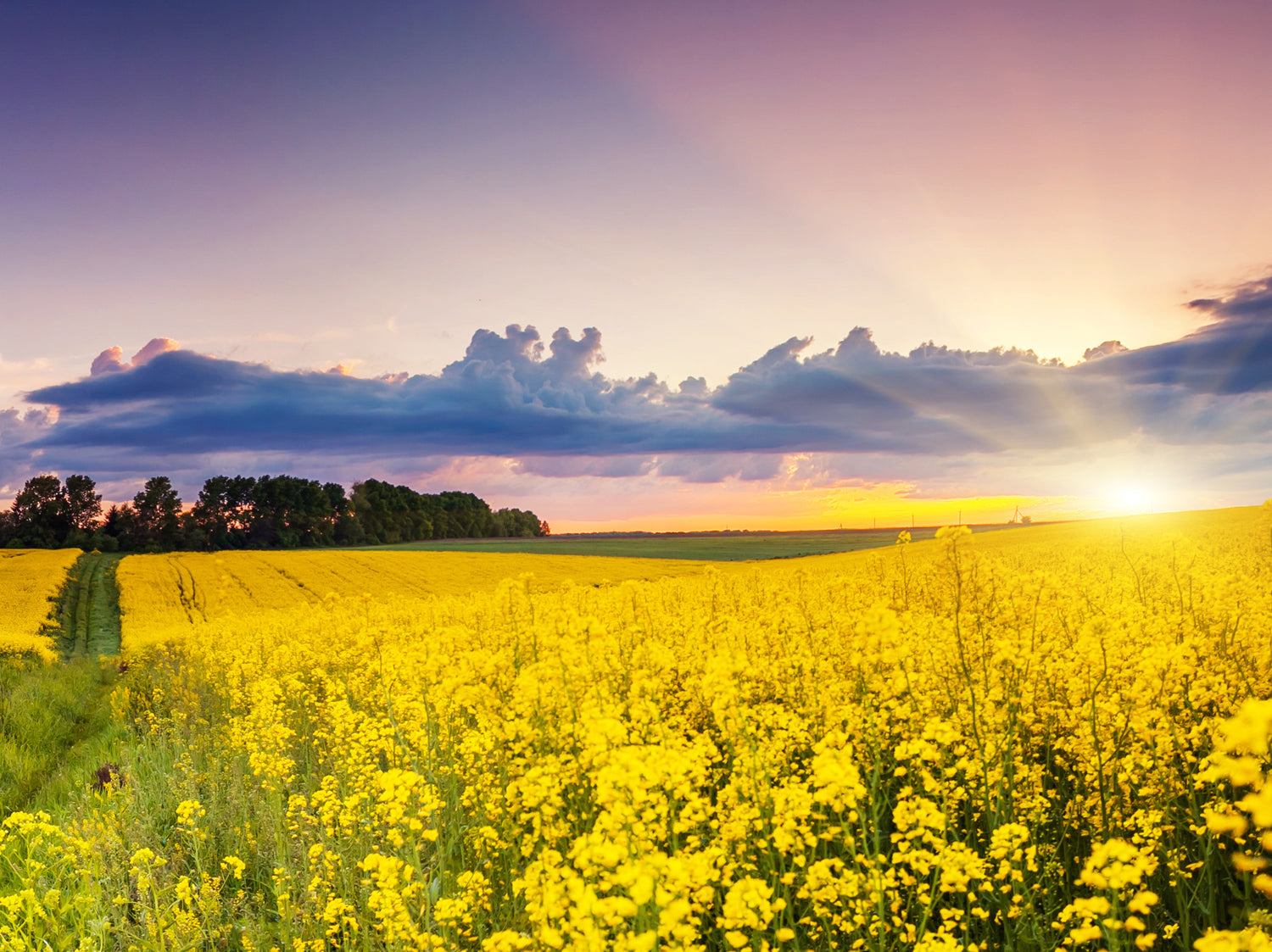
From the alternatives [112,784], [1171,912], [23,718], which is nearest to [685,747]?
[1171,912]

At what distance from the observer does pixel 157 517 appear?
7881 cm

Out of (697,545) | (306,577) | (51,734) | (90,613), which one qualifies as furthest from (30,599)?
(697,545)

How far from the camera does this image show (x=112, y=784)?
252 inches

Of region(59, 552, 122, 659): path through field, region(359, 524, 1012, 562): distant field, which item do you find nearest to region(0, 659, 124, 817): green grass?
region(59, 552, 122, 659): path through field

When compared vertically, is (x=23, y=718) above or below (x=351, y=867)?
below

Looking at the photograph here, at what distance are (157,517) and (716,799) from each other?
92546 millimetres

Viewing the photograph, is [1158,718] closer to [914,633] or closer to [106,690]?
[914,633]

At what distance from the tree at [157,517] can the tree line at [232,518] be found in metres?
0.10

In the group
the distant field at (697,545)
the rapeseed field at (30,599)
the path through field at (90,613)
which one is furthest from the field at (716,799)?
the distant field at (697,545)

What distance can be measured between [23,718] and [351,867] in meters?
9.76

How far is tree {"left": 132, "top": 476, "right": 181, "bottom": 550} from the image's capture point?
76.8 m

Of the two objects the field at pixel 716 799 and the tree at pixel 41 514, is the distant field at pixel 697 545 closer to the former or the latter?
the tree at pixel 41 514

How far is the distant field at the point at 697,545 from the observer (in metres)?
62.4

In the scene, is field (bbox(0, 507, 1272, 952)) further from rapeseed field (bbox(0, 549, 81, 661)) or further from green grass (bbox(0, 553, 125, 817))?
rapeseed field (bbox(0, 549, 81, 661))
